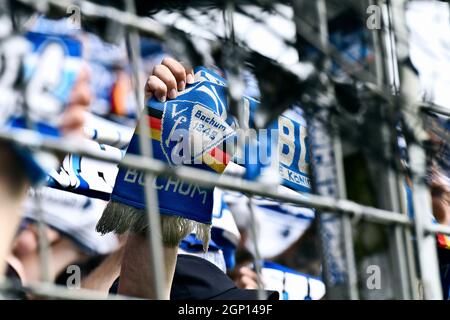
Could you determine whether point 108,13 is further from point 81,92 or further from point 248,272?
point 248,272

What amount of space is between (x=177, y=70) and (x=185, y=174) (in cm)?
47

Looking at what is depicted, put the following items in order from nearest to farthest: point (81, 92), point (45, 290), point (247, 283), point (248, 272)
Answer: point (45, 290) → point (81, 92) → point (247, 283) → point (248, 272)

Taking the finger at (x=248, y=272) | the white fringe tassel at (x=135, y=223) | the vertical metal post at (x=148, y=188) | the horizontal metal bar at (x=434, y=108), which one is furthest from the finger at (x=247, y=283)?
the vertical metal post at (x=148, y=188)

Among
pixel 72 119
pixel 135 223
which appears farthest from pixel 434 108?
pixel 72 119

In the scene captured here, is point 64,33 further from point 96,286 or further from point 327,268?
point 96,286

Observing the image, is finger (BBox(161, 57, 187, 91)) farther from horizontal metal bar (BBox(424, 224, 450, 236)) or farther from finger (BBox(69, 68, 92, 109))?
horizontal metal bar (BBox(424, 224, 450, 236))

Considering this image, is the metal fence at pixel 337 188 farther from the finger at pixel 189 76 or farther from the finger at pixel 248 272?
the finger at pixel 248 272

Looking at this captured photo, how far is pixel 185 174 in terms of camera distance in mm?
1408

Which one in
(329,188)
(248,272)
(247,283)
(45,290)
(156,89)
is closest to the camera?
(45,290)

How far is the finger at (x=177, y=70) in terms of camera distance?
1.82 m

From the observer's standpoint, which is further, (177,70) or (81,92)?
(177,70)

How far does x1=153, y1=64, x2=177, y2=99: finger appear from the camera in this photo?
5.92ft
